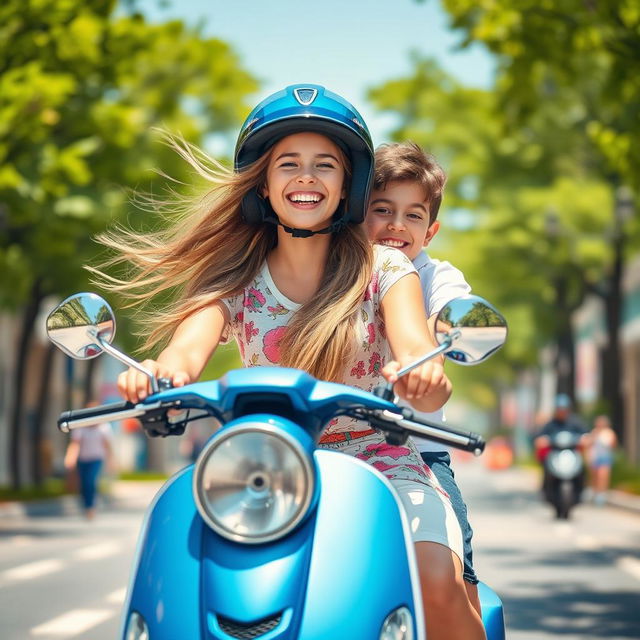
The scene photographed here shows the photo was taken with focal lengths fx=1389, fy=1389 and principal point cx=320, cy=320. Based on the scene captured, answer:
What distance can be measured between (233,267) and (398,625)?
116 centimetres

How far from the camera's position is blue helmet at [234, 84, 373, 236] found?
322 cm

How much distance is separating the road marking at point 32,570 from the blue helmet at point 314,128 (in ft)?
26.3

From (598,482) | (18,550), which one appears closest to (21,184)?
(18,550)

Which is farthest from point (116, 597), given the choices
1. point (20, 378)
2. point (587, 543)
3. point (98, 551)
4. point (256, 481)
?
point (20, 378)

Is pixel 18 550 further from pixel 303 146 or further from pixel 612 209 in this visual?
pixel 612 209

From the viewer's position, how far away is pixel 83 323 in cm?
301

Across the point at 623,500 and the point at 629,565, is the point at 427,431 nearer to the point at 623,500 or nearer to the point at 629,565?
the point at 629,565

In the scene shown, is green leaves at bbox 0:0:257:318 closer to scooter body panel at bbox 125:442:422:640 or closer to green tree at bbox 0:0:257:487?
green tree at bbox 0:0:257:487

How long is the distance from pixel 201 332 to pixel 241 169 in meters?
0.45

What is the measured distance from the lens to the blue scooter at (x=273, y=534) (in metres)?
2.54

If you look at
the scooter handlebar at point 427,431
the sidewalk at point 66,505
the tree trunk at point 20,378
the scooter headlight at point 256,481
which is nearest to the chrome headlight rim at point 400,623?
→ the scooter headlight at point 256,481

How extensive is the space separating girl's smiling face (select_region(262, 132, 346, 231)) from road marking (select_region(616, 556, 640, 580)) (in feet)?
27.6

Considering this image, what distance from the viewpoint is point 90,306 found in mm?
3031

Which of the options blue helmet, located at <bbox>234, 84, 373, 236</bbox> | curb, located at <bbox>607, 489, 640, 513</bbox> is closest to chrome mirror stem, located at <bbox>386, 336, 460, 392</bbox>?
blue helmet, located at <bbox>234, 84, 373, 236</bbox>
